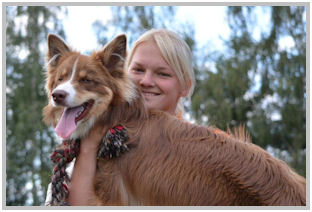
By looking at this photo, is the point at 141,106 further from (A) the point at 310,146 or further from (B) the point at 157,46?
(A) the point at 310,146

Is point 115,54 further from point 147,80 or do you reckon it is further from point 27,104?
point 27,104

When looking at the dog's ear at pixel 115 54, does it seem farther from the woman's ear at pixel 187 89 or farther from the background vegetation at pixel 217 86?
the background vegetation at pixel 217 86

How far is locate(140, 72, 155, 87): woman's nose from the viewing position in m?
5.04

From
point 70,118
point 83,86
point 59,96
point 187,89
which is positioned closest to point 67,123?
point 70,118

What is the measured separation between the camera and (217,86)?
19922 mm

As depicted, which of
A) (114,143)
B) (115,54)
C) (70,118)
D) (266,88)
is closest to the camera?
(114,143)

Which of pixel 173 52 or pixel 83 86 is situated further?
pixel 173 52

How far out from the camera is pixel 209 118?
717 inches

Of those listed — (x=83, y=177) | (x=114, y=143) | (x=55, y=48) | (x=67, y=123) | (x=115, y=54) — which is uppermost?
(x=55, y=48)

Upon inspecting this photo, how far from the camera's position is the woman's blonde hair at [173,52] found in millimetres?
5082

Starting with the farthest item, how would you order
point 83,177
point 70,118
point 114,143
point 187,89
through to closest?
point 187,89 < point 70,118 < point 83,177 < point 114,143

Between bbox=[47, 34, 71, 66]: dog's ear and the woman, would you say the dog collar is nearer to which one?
the woman

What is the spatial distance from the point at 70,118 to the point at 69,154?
411 mm

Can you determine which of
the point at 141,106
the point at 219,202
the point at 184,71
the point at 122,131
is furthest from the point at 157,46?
the point at 219,202
